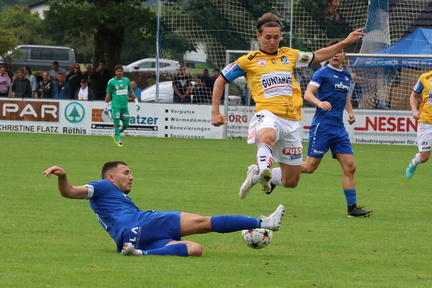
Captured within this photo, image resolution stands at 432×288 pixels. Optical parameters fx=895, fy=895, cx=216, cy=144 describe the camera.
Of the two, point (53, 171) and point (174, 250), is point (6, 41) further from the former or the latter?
point (53, 171)

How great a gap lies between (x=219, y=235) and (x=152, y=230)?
1.95 m

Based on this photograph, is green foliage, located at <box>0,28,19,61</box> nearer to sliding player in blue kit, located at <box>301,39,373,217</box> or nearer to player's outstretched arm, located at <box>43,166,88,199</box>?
sliding player in blue kit, located at <box>301,39,373,217</box>

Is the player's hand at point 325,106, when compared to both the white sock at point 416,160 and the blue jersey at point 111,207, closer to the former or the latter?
the blue jersey at point 111,207

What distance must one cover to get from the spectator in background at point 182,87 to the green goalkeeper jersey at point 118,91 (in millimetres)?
4763

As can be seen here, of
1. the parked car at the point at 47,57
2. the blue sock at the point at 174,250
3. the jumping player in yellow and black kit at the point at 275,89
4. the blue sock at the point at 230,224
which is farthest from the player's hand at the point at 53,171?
the parked car at the point at 47,57

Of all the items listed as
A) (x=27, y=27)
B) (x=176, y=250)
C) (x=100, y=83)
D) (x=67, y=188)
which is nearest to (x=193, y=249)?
(x=176, y=250)

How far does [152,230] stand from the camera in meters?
7.93

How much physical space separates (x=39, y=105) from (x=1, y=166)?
1206 cm

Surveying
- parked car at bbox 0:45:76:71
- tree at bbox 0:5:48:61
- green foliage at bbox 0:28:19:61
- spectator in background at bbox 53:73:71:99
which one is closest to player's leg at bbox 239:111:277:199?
spectator in background at bbox 53:73:71:99

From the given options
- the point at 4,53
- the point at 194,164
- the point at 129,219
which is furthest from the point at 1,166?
the point at 4,53

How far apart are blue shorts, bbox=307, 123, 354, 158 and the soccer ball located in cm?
407

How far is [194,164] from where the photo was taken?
1956 cm

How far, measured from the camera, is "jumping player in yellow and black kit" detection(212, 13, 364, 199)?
31.9 feet

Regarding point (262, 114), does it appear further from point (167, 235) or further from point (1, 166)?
point (1, 166)
